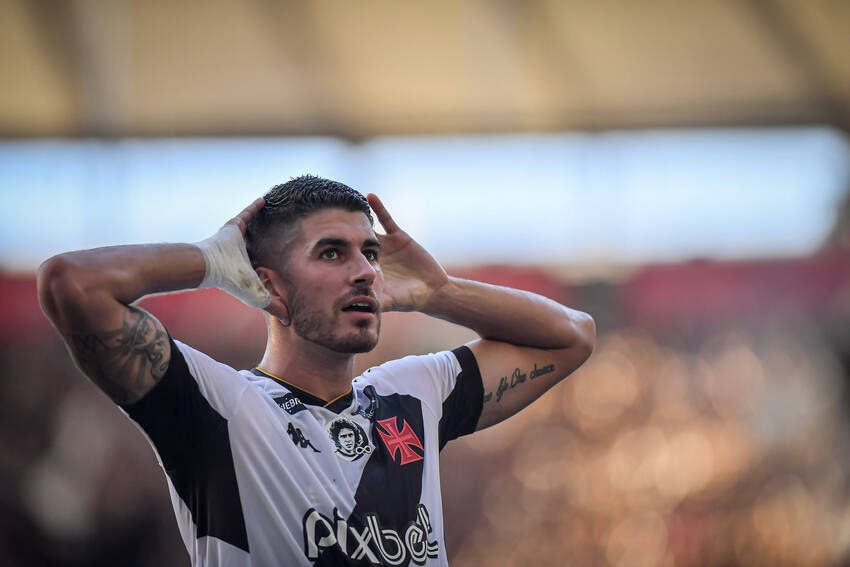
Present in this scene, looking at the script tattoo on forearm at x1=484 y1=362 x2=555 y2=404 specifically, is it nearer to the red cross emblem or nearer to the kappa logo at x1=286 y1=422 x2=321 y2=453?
the red cross emblem

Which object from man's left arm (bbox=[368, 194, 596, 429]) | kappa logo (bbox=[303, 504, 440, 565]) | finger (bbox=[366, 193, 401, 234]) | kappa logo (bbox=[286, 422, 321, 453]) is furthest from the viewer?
man's left arm (bbox=[368, 194, 596, 429])

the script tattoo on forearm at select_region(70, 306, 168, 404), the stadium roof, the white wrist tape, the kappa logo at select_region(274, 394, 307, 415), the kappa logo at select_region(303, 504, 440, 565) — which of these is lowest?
the kappa logo at select_region(303, 504, 440, 565)

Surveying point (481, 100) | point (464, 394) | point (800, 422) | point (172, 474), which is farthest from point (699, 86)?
point (172, 474)

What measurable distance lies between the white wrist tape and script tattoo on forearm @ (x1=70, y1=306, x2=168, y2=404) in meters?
0.23

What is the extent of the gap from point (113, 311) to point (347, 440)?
0.83 m

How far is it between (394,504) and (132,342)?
0.90m

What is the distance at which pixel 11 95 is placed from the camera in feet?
36.7

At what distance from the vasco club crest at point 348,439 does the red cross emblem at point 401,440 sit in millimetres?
75

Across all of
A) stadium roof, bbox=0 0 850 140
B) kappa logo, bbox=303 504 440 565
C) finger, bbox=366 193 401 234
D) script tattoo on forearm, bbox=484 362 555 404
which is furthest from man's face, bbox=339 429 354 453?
stadium roof, bbox=0 0 850 140

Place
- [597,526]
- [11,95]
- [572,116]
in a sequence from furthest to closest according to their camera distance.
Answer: [572,116] → [11,95] → [597,526]

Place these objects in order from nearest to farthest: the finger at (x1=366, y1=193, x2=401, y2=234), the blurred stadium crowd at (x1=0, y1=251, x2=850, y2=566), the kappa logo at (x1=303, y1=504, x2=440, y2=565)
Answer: the kappa logo at (x1=303, y1=504, x2=440, y2=565) < the finger at (x1=366, y1=193, x2=401, y2=234) < the blurred stadium crowd at (x1=0, y1=251, x2=850, y2=566)

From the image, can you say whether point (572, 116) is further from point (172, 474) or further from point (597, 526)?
point (172, 474)

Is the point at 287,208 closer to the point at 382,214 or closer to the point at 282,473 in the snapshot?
the point at 382,214

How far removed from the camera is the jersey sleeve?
3176mm
